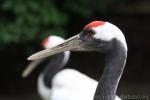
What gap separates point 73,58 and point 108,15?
1164mm

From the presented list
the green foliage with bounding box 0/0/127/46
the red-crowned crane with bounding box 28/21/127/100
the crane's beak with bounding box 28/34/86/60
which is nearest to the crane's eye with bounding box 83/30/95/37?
the red-crowned crane with bounding box 28/21/127/100

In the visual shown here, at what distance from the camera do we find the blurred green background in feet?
29.6

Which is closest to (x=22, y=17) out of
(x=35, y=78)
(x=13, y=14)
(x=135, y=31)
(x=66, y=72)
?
(x=13, y=14)

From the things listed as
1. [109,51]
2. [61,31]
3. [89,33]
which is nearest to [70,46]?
[89,33]

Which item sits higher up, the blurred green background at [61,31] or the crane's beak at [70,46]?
the blurred green background at [61,31]

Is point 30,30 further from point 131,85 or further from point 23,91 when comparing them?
point 131,85

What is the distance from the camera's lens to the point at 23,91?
406 inches

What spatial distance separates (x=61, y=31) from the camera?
9.41 meters

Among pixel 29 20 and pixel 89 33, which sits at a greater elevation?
pixel 29 20

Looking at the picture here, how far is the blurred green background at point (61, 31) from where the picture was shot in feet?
29.6

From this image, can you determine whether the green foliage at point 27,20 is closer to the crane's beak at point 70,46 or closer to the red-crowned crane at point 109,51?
the crane's beak at point 70,46

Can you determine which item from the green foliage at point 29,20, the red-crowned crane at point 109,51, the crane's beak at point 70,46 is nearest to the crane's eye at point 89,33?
the red-crowned crane at point 109,51

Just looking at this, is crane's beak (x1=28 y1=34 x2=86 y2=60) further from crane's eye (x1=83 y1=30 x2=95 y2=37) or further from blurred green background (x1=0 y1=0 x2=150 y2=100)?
blurred green background (x1=0 y1=0 x2=150 y2=100)

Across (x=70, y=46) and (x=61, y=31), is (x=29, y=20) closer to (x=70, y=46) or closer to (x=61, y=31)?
(x=61, y=31)
